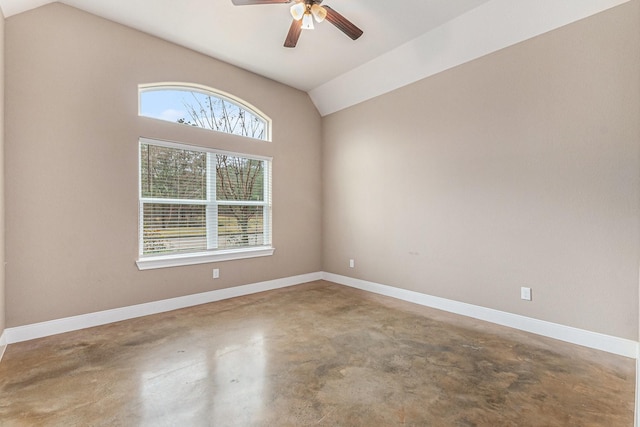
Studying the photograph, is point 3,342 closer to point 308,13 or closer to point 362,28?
point 308,13

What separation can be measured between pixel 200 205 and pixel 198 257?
0.70 meters

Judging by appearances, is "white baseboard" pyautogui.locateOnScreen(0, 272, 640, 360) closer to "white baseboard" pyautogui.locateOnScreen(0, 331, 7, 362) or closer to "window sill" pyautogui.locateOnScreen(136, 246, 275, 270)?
"white baseboard" pyautogui.locateOnScreen(0, 331, 7, 362)

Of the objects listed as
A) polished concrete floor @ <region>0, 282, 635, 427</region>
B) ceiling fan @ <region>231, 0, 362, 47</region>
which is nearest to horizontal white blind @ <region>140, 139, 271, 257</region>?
polished concrete floor @ <region>0, 282, 635, 427</region>

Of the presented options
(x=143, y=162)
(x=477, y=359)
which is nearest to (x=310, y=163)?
(x=143, y=162)

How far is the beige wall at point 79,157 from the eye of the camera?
281 centimetres

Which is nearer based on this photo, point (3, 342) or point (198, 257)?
point (3, 342)


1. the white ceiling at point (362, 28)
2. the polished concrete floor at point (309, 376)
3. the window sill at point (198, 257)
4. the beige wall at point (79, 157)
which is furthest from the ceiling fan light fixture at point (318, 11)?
the window sill at point (198, 257)

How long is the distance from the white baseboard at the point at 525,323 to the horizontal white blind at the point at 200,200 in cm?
224

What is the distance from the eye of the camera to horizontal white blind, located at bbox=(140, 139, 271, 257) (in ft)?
11.8

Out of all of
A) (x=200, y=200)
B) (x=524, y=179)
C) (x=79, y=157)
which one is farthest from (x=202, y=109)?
(x=524, y=179)

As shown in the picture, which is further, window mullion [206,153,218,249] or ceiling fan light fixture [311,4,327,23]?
window mullion [206,153,218,249]

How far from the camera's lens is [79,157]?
3102 millimetres

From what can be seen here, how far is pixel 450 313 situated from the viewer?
11.8 feet

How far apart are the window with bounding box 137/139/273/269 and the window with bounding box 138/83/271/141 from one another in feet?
1.21
